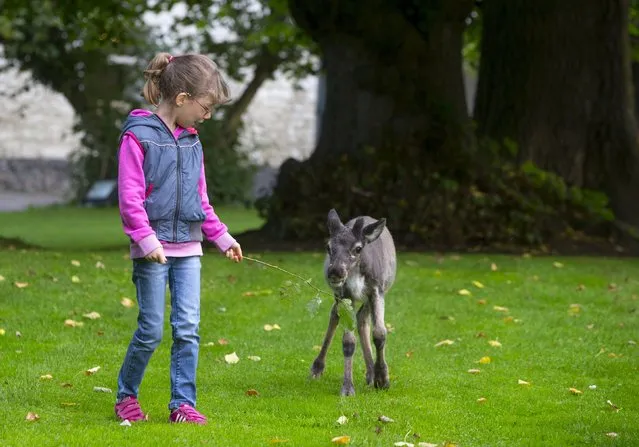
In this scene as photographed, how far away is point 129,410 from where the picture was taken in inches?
280

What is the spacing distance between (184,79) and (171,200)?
650mm

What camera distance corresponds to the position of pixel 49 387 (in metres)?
8.12

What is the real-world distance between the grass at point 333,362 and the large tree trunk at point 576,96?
4.34 m

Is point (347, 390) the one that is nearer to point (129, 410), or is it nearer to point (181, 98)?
point (129, 410)

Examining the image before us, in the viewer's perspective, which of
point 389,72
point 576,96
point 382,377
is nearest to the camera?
point 382,377

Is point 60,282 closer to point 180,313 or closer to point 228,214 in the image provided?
point 180,313

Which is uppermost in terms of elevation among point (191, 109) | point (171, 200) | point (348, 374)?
point (191, 109)

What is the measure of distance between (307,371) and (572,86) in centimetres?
1153

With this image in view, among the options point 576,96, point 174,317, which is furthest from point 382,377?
point 576,96

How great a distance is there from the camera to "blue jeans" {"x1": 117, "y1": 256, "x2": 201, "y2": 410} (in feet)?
22.5

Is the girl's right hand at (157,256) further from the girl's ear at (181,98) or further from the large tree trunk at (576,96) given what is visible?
the large tree trunk at (576,96)

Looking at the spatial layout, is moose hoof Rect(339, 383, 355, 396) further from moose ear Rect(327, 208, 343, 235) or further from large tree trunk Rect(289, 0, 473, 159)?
large tree trunk Rect(289, 0, 473, 159)

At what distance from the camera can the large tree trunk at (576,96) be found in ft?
63.9

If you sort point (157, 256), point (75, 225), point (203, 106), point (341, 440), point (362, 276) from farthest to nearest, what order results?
point (75, 225), point (362, 276), point (203, 106), point (341, 440), point (157, 256)
